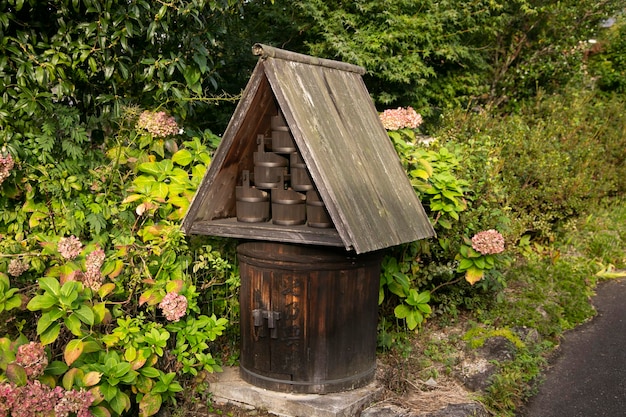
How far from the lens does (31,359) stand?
3.67 m

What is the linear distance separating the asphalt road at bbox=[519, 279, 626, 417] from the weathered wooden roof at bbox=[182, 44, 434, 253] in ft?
5.44

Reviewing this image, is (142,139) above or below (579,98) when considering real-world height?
below

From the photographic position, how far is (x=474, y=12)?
1064 centimetres

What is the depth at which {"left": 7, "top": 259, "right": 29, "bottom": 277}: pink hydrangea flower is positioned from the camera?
14.9 feet

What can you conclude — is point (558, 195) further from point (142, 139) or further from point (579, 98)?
point (142, 139)

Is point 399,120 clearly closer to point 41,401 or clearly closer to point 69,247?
point 69,247

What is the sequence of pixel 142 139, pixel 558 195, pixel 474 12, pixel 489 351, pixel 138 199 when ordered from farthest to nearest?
pixel 474 12 < pixel 558 195 < pixel 489 351 < pixel 142 139 < pixel 138 199

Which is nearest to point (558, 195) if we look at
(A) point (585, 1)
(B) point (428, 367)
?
(B) point (428, 367)

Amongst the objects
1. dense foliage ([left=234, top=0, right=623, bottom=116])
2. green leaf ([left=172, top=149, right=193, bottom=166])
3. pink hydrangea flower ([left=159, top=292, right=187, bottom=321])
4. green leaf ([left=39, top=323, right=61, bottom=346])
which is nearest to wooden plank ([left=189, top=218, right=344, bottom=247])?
pink hydrangea flower ([left=159, top=292, right=187, bottom=321])

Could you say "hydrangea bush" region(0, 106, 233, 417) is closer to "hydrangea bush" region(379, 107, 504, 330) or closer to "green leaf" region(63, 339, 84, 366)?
"green leaf" region(63, 339, 84, 366)

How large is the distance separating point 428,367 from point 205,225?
218 centimetres

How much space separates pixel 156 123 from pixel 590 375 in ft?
13.4

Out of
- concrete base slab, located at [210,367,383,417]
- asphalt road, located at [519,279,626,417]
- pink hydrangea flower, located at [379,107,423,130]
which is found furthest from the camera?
pink hydrangea flower, located at [379,107,423,130]

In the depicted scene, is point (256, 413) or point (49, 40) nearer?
point (256, 413)
